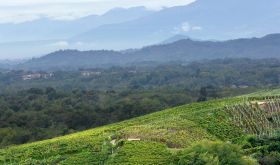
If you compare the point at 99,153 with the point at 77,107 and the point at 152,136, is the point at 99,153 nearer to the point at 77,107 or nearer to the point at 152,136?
the point at 152,136

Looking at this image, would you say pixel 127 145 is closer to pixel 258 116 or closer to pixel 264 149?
pixel 264 149

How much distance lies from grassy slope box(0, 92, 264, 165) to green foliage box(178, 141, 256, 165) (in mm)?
2238

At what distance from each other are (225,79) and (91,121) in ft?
251

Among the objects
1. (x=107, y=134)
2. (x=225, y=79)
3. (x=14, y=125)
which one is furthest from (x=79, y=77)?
(x=107, y=134)

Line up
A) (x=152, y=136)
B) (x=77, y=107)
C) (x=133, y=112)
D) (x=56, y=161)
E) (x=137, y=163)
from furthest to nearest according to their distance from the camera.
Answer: (x=77, y=107) → (x=133, y=112) → (x=152, y=136) → (x=56, y=161) → (x=137, y=163)

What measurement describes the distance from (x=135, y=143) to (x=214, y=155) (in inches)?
270

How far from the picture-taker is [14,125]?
6812 cm

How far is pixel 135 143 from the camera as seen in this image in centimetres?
3222

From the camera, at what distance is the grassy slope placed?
30516mm

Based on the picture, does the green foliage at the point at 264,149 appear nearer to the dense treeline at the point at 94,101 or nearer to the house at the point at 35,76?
the dense treeline at the point at 94,101

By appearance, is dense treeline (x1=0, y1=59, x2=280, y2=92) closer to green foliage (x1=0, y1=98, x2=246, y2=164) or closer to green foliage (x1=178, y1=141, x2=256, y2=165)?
green foliage (x1=0, y1=98, x2=246, y2=164)

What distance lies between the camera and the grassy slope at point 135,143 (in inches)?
1201

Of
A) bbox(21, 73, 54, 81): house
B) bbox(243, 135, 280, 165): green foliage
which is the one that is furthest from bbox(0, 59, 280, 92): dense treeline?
bbox(243, 135, 280, 165): green foliage

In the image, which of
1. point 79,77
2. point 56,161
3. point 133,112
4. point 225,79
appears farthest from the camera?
point 79,77
